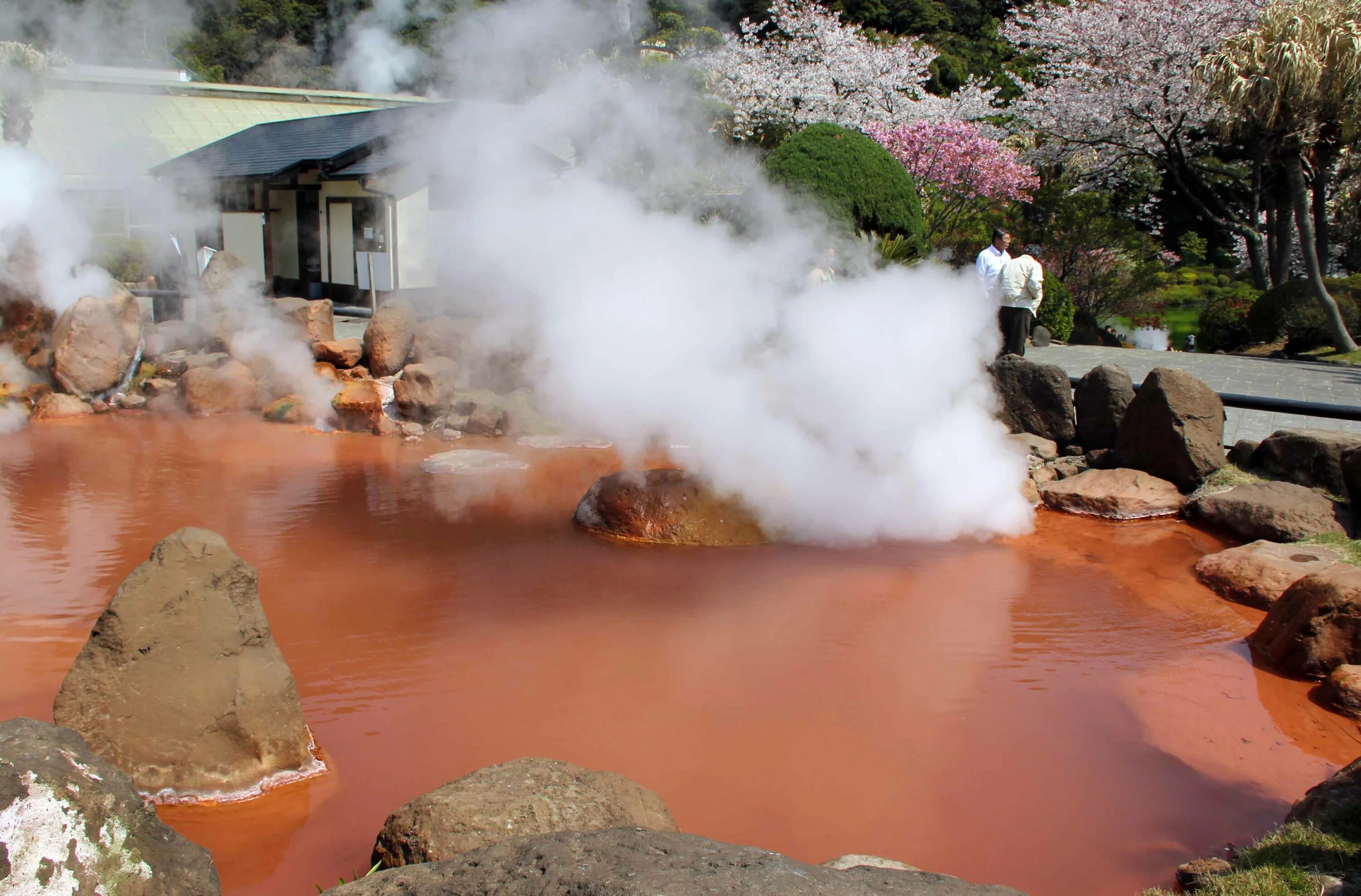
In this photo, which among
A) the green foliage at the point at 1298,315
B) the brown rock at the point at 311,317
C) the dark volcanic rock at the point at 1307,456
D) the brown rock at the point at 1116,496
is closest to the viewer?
the dark volcanic rock at the point at 1307,456

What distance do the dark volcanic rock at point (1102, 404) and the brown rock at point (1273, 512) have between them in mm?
1428

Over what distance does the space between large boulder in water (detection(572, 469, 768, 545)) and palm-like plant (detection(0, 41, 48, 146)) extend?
46.2 feet

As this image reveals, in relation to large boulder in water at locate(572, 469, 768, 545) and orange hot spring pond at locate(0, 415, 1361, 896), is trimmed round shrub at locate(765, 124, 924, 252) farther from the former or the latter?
large boulder in water at locate(572, 469, 768, 545)

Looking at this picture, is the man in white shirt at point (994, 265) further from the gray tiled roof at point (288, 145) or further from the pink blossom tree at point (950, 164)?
the gray tiled roof at point (288, 145)

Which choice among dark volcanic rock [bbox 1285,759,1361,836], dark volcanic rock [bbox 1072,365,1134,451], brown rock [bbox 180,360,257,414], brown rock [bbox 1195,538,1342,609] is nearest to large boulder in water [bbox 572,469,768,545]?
brown rock [bbox 1195,538,1342,609]

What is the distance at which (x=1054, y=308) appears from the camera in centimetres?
1572

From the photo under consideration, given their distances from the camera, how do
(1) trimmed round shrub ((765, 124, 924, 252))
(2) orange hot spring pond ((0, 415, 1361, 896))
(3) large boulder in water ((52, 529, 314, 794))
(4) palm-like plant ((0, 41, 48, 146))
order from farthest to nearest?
(4) palm-like plant ((0, 41, 48, 146)) < (1) trimmed round shrub ((765, 124, 924, 252)) < (3) large boulder in water ((52, 529, 314, 794)) < (2) orange hot spring pond ((0, 415, 1361, 896))

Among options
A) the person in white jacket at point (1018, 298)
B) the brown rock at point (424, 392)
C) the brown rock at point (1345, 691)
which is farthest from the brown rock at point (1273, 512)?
the brown rock at point (424, 392)

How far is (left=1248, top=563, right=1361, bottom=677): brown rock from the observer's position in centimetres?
547

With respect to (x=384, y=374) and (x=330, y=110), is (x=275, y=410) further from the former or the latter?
(x=330, y=110)

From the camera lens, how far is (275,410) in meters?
11.9

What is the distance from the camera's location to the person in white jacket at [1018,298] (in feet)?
34.2

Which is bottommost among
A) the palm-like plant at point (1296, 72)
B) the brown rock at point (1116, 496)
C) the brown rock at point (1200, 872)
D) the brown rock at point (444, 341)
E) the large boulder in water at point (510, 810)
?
the brown rock at point (1200, 872)

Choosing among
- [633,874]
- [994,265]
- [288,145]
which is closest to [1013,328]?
[994,265]
